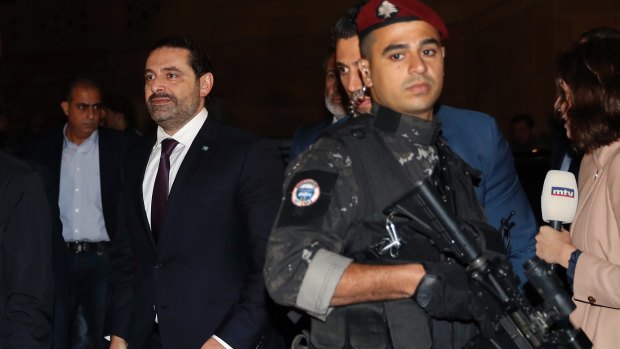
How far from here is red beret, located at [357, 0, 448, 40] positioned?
10.2 feet

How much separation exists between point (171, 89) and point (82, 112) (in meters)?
3.31

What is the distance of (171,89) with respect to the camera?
4.62 meters

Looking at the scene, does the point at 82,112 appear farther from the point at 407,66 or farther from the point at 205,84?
the point at 407,66

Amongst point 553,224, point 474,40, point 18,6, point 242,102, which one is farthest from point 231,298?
point 18,6

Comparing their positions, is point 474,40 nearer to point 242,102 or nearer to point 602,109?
point 242,102

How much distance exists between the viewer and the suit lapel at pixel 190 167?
4344mm

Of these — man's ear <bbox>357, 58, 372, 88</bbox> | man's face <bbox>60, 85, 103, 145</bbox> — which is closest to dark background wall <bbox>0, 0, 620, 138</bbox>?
man's face <bbox>60, 85, 103, 145</bbox>

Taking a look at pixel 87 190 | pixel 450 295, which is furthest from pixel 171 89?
pixel 87 190

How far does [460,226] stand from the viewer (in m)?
2.84

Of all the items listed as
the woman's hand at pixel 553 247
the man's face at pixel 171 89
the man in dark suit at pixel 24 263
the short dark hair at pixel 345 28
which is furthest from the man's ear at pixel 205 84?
the woman's hand at pixel 553 247

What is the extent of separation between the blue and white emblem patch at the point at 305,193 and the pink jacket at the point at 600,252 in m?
1.44

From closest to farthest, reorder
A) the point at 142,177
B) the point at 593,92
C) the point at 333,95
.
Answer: the point at 593,92 < the point at 142,177 < the point at 333,95

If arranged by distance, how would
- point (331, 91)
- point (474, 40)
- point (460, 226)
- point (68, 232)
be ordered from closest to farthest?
point (460, 226) < point (331, 91) < point (68, 232) < point (474, 40)

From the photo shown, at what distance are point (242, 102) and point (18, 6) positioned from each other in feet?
22.3
